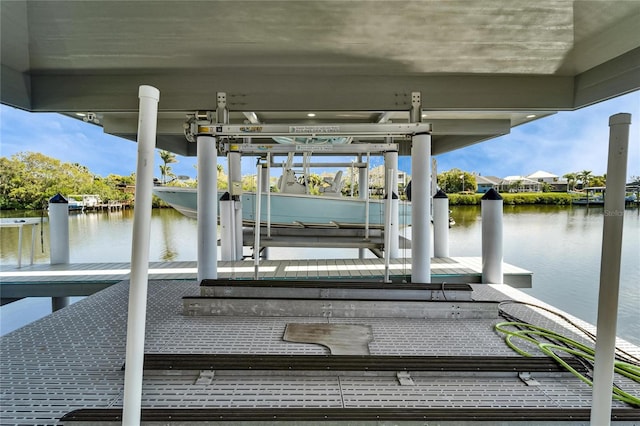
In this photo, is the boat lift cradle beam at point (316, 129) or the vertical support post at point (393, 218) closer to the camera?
the boat lift cradle beam at point (316, 129)

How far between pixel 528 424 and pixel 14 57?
5185mm

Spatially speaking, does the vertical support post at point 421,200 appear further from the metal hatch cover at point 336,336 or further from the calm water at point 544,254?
the calm water at point 544,254

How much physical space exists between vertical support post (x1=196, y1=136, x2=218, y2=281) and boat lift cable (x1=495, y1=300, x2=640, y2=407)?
306 cm

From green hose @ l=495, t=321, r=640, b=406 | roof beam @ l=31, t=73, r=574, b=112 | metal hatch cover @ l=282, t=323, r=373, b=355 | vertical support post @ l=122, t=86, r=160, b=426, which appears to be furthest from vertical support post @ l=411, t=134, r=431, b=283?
vertical support post @ l=122, t=86, r=160, b=426

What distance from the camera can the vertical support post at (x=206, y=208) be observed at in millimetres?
3908

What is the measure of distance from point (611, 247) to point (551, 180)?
13.8m

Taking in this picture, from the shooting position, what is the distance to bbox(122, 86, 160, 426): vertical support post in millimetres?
978

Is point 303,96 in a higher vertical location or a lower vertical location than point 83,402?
higher

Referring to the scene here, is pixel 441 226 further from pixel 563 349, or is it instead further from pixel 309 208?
pixel 563 349

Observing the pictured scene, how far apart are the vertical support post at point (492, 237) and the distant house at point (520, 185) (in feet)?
24.1

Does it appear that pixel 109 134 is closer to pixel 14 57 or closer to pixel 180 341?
pixel 14 57

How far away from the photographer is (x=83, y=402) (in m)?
1.67

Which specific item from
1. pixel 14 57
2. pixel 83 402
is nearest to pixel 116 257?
pixel 14 57

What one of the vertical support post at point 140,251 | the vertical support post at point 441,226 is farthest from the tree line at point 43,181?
the vertical support post at point 140,251
